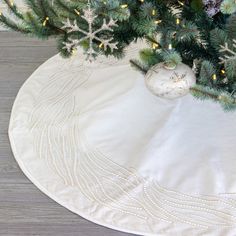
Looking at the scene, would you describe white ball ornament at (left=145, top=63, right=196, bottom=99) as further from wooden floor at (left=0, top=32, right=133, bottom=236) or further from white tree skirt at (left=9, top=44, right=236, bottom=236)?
wooden floor at (left=0, top=32, right=133, bottom=236)

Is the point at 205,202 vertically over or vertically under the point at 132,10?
under

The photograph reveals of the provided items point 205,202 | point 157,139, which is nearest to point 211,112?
point 157,139

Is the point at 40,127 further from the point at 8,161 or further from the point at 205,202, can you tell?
the point at 205,202

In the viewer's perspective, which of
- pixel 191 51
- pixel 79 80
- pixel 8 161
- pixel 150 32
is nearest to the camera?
pixel 150 32

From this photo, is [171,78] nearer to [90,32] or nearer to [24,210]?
[90,32]

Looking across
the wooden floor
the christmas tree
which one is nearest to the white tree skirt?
the wooden floor

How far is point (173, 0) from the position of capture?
112 cm

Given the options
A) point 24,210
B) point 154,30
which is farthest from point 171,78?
point 24,210

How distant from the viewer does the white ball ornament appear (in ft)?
3.42

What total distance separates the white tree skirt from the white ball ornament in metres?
0.21

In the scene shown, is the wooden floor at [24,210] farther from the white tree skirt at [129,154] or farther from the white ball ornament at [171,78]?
the white ball ornament at [171,78]

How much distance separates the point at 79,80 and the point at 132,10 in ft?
1.55

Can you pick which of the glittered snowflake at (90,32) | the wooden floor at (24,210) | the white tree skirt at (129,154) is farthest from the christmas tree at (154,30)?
the wooden floor at (24,210)

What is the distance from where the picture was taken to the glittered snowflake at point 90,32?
1022 millimetres
